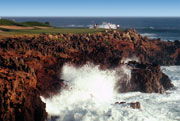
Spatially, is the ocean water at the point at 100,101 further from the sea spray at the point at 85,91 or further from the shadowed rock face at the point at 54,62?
the shadowed rock face at the point at 54,62

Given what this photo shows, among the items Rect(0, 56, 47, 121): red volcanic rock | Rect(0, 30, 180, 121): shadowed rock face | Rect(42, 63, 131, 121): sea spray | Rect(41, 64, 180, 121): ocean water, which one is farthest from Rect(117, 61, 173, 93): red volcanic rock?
Rect(0, 56, 47, 121): red volcanic rock

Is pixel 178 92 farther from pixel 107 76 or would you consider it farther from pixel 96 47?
pixel 96 47

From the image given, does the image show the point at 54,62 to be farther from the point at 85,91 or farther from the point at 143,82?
the point at 143,82

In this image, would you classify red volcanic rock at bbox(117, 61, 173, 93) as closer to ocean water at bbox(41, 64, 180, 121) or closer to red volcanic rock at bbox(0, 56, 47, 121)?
ocean water at bbox(41, 64, 180, 121)

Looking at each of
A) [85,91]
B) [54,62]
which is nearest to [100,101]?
[85,91]

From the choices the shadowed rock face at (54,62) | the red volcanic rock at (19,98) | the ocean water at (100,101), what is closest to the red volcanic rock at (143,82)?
the shadowed rock face at (54,62)

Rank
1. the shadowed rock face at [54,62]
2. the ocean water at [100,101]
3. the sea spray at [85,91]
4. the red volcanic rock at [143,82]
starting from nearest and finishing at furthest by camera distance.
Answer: the shadowed rock face at [54,62], the ocean water at [100,101], the sea spray at [85,91], the red volcanic rock at [143,82]
